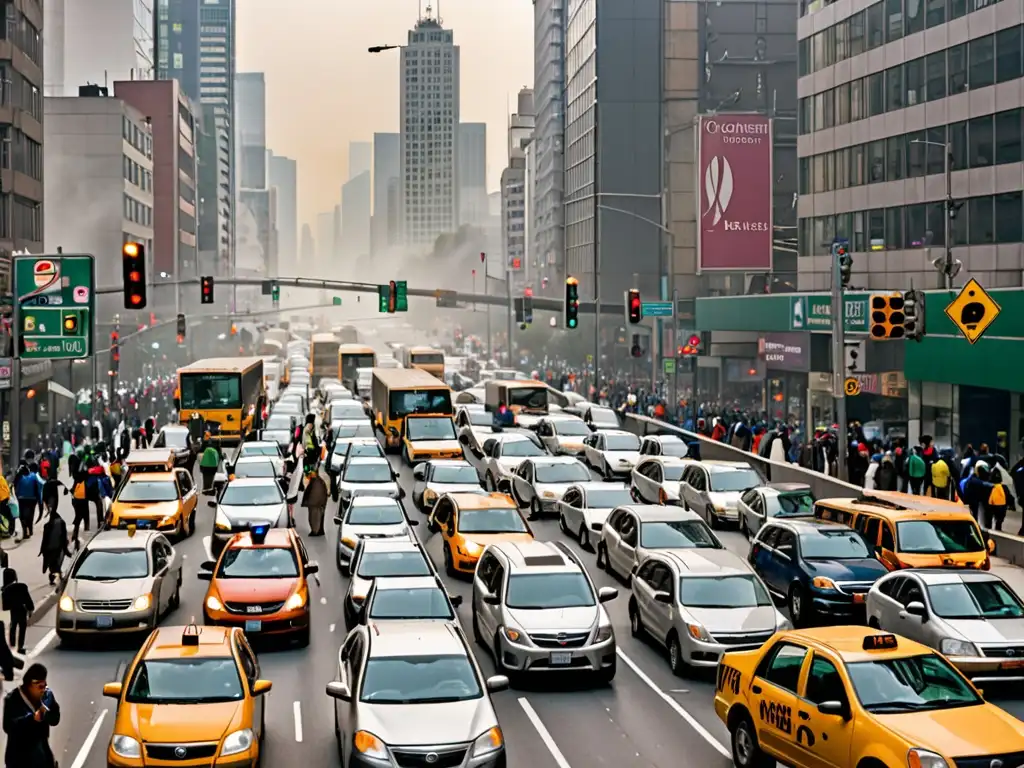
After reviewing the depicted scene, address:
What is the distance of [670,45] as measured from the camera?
379 feet

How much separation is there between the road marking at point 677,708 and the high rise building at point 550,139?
409 ft

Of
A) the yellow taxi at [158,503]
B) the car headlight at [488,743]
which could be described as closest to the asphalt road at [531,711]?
the car headlight at [488,743]

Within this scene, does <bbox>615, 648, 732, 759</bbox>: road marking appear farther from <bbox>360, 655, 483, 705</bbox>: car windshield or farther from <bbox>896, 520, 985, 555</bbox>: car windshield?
<bbox>896, 520, 985, 555</bbox>: car windshield

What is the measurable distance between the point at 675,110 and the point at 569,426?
7472 cm

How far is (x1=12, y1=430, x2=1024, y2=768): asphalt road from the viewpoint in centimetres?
1527

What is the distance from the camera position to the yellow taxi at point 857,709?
37.8 feet

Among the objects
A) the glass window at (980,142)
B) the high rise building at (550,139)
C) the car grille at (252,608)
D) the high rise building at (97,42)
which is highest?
the high rise building at (97,42)

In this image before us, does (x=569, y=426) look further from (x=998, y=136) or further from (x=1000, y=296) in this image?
(x=998, y=136)

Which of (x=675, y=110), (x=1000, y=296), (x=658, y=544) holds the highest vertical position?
(x=675, y=110)

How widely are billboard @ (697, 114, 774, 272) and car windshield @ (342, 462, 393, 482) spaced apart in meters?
43.7

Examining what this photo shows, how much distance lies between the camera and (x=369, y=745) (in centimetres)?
1307

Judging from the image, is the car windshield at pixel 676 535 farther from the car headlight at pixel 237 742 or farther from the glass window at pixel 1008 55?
the glass window at pixel 1008 55

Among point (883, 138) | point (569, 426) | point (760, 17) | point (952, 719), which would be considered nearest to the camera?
point (952, 719)

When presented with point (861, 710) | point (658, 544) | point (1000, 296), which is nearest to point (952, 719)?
point (861, 710)
